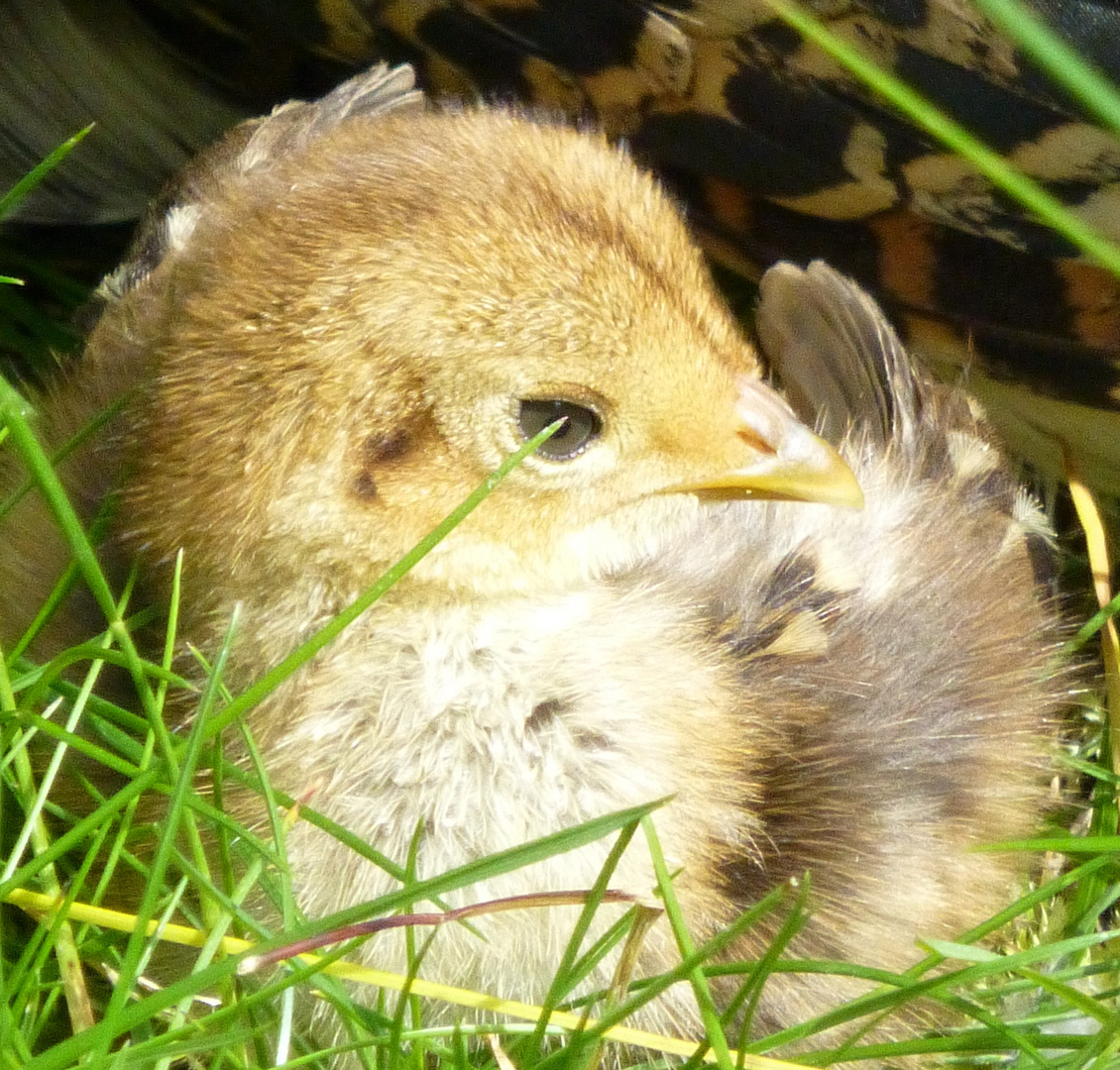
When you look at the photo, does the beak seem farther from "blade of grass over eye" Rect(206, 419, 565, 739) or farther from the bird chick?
"blade of grass over eye" Rect(206, 419, 565, 739)

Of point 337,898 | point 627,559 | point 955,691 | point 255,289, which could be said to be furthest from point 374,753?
point 955,691

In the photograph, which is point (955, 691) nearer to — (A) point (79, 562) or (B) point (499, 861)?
(B) point (499, 861)

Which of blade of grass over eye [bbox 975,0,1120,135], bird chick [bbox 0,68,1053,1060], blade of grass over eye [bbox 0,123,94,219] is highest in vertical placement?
blade of grass over eye [bbox 975,0,1120,135]

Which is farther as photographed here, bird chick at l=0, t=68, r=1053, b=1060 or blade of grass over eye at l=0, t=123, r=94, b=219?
blade of grass over eye at l=0, t=123, r=94, b=219

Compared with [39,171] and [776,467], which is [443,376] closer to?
[776,467]

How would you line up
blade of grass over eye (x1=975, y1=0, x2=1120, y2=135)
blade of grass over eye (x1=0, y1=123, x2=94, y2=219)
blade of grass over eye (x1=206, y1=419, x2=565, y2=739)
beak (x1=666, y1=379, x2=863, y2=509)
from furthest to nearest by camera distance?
blade of grass over eye (x1=0, y1=123, x2=94, y2=219)
beak (x1=666, y1=379, x2=863, y2=509)
blade of grass over eye (x1=206, y1=419, x2=565, y2=739)
blade of grass over eye (x1=975, y1=0, x2=1120, y2=135)

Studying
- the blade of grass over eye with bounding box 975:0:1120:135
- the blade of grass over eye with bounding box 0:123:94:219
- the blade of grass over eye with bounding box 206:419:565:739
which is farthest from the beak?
the blade of grass over eye with bounding box 0:123:94:219
